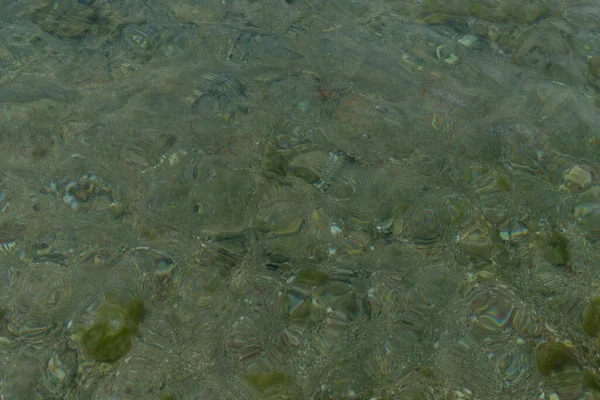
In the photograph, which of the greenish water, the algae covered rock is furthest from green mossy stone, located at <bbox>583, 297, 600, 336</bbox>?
the algae covered rock

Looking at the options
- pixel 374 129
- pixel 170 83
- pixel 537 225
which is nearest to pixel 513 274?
pixel 537 225

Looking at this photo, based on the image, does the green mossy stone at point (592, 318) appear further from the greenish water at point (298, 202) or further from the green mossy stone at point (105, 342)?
the green mossy stone at point (105, 342)

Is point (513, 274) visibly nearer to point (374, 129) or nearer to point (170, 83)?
point (374, 129)

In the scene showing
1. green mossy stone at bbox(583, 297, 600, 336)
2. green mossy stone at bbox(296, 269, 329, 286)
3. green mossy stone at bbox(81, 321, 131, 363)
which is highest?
green mossy stone at bbox(583, 297, 600, 336)

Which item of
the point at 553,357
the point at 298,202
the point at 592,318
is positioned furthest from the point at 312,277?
the point at 592,318

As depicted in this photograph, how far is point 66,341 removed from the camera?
67.6 inches

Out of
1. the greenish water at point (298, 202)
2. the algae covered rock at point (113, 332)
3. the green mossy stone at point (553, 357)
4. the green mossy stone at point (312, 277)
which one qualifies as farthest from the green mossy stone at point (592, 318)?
the algae covered rock at point (113, 332)

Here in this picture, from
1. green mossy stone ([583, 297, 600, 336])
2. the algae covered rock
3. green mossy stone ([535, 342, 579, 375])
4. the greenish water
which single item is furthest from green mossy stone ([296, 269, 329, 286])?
green mossy stone ([583, 297, 600, 336])

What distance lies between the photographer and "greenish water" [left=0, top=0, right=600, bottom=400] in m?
1.70

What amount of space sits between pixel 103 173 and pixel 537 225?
179 centimetres

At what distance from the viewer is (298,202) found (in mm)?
2098

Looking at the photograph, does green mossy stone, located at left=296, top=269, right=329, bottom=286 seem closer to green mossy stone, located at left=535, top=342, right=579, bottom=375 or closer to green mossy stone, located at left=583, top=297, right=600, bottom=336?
green mossy stone, located at left=535, top=342, right=579, bottom=375

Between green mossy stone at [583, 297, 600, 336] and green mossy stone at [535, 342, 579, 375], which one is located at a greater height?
green mossy stone at [583, 297, 600, 336]

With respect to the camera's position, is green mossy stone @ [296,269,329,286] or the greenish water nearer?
the greenish water
